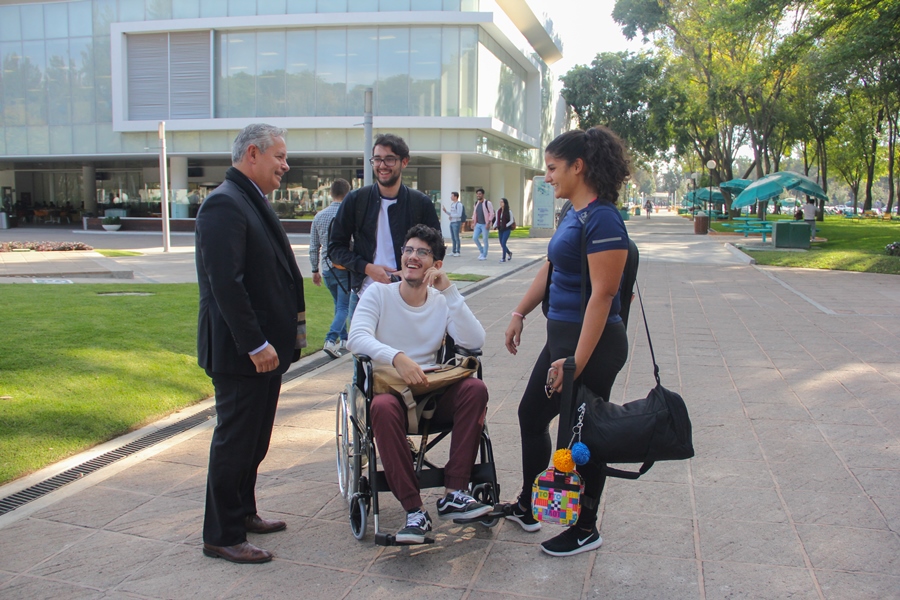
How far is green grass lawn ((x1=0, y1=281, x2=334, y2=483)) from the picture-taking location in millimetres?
4781

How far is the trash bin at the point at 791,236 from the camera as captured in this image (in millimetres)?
23984

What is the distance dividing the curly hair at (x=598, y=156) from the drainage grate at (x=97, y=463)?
3197 millimetres

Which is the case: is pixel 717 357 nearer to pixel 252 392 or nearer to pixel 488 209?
pixel 252 392

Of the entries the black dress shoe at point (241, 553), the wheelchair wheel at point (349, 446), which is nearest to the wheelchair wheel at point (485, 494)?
the wheelchair wheel at point (349, 446)

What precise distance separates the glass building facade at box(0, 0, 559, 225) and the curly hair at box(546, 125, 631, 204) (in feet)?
95.7

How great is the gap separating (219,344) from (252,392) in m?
0.26

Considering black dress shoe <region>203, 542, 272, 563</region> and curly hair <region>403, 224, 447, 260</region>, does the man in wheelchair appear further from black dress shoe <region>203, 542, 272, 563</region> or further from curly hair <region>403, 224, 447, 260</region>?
black dress shoe <region>203, 542, 272, 563</region>

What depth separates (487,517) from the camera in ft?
11.1

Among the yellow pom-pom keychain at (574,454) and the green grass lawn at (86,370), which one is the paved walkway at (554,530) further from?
the yellow pom-pom keychain at (574,454)

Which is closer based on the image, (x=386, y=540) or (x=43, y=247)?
(x=386, y=540)

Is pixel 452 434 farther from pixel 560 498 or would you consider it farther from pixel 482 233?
pixel 482 233

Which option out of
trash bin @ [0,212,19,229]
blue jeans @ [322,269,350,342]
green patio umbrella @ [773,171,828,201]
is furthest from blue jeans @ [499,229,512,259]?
trash bin @ [0,212,19,229]

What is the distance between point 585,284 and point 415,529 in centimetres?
125

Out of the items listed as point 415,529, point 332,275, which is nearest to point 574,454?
point 415,529
